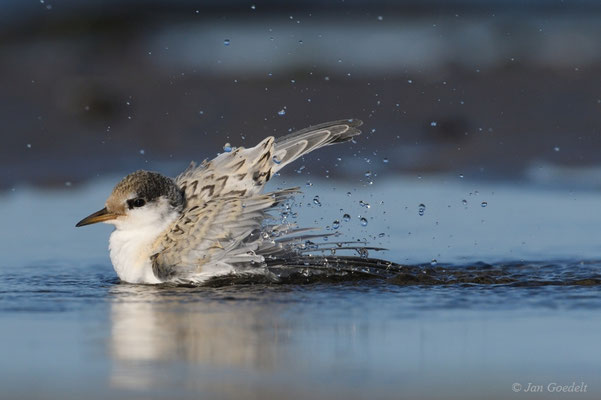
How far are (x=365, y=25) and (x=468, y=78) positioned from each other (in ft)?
6.89

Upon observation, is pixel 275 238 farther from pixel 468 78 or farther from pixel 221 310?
pixel 468 78

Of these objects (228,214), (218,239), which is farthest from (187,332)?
(228,214)

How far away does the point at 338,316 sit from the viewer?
8023 mm

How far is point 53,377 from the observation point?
6637 millimetres

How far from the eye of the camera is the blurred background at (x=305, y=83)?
46.5 feet

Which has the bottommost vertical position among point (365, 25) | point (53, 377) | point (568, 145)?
point (53, 377)

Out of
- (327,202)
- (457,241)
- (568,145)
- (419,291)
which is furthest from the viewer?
(568,145)

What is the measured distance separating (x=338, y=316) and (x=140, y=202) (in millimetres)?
2104

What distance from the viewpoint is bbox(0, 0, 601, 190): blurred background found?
559 inches

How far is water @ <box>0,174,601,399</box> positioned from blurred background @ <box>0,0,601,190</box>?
77.1 inches

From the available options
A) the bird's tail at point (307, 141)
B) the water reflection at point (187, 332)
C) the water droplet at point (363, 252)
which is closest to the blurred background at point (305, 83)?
the bird's tail at point (307, 141)

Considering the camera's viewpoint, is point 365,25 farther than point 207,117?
Yes

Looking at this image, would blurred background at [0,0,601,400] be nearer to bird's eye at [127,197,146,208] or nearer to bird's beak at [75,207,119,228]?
bird's beak at [75,207,119,228]

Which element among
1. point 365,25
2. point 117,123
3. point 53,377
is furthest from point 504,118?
point 53,377
